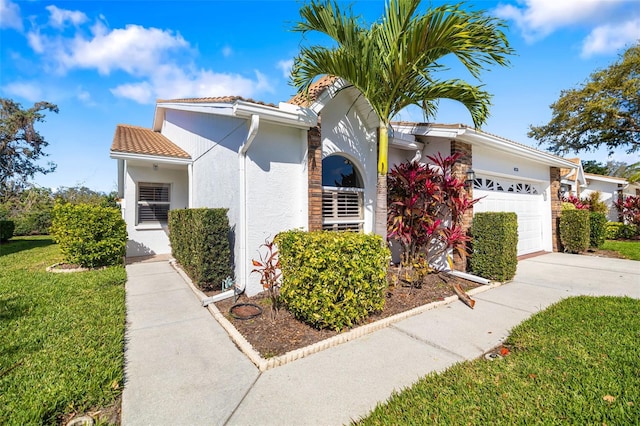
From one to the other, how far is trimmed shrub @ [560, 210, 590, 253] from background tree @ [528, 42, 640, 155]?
45.7 ft

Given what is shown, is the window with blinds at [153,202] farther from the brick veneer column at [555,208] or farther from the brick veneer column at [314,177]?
the brick veneer column at [555,208]

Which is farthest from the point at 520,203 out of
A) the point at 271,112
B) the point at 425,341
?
the point at 271,112

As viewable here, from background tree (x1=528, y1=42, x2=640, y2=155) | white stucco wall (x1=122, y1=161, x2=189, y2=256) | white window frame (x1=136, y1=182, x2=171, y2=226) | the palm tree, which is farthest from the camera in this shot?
background tree (x1=528, y1=42, x2=640, y2=155)

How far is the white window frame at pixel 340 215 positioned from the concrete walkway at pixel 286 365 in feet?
9.68

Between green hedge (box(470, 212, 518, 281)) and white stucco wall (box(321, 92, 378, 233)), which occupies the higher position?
white stucco wall (box(321, 92, 378, 233))

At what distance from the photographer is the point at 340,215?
23.8 ft

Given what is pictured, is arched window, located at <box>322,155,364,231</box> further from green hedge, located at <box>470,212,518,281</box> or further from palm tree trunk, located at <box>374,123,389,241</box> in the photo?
green hedge, located at <box>470,212,518,281</box>

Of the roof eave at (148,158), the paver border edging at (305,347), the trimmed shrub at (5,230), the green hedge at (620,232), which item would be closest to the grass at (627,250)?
the green hedge at (620,232)

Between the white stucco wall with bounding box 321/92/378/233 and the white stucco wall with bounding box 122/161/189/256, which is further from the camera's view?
the white stucco wall with bounding box 122/161/189/256

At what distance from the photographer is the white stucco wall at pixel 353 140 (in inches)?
269

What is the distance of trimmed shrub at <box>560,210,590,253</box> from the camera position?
10750 mm

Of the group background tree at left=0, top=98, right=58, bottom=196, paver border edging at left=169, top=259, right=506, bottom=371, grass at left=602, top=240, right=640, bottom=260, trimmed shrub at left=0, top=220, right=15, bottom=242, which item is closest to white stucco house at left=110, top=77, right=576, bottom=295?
paver border edging at left=169, top=259, right=506, bottom=371

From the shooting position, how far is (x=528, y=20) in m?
7.95

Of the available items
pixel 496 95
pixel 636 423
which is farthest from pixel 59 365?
pixel 496 95
